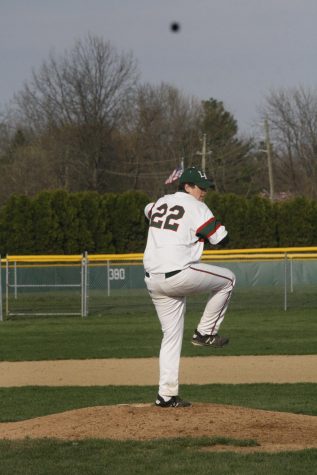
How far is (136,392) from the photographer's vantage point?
11.7 m

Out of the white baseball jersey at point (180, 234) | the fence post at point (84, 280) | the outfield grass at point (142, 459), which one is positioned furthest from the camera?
the fence post at point (84, 280)

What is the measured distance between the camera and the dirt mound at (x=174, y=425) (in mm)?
7414

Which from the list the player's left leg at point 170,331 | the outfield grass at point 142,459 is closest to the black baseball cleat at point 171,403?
the player's left leg at point 170,331

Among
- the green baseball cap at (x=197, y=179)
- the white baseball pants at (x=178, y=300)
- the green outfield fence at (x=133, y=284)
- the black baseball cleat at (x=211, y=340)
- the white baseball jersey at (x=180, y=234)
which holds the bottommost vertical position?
the green outfield fence at (x=133, y=284)

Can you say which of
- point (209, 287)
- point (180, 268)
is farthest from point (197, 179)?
point (209, 287)

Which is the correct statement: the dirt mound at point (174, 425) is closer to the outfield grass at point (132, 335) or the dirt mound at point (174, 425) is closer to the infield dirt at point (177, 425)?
the infield dirt at point (177, 425)

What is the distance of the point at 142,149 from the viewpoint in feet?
174

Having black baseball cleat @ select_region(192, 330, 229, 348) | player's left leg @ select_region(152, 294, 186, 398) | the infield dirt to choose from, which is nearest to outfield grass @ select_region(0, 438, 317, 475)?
the infield dirt

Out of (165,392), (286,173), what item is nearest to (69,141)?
(286,173)

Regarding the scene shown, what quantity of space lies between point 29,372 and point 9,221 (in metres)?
21.1

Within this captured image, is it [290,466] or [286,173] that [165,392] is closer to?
[290,466]

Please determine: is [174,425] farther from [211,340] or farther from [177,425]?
[211,340]

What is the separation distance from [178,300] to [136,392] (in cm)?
→ 394

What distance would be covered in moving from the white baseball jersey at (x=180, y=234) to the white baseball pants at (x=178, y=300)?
0.29 feet
